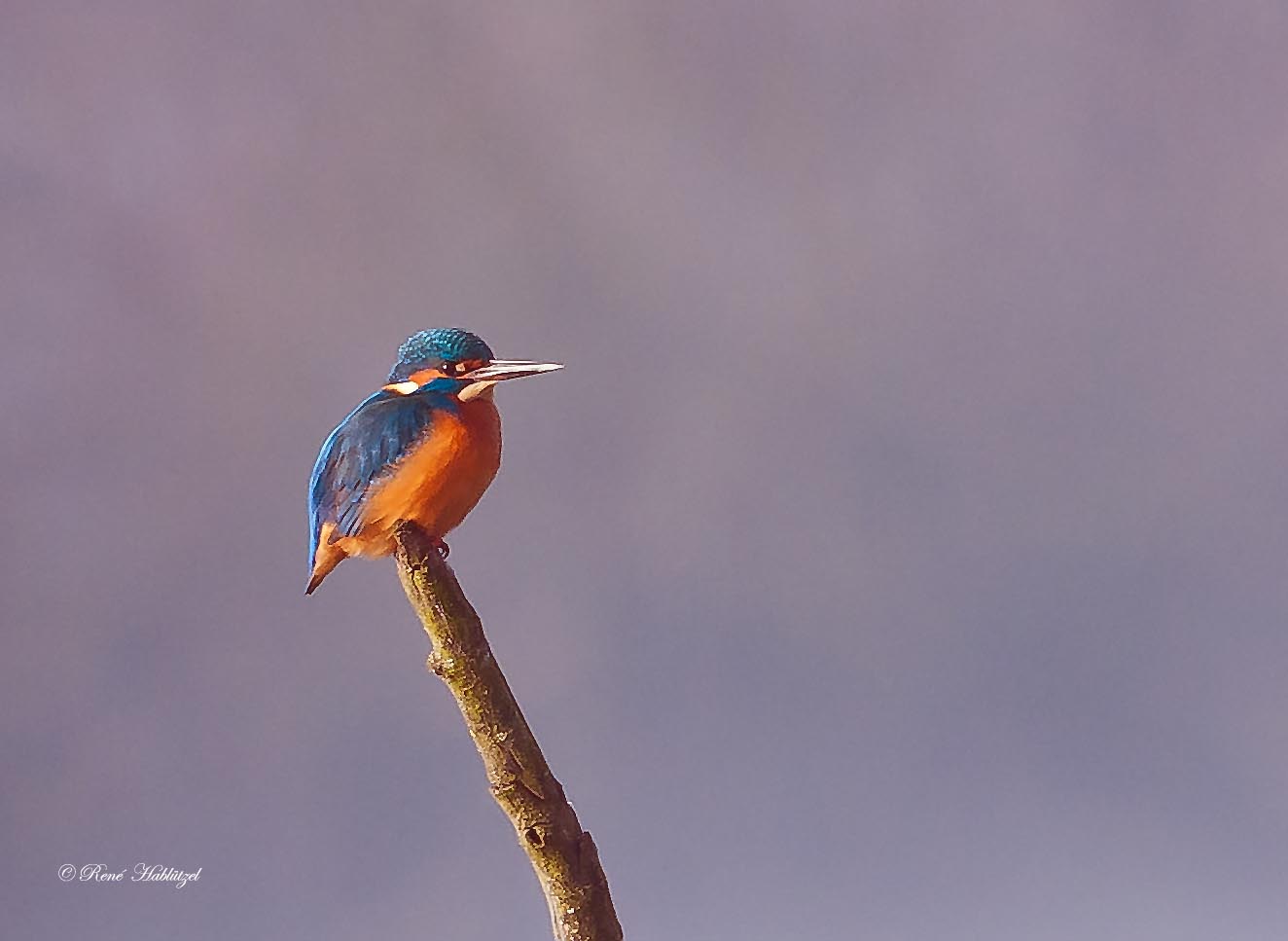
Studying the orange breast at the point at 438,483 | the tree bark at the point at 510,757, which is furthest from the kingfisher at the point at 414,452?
the tree bark at the point at 510,757

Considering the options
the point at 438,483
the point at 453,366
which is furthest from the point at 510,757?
the point at 453,366

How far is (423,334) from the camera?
2.37 metres

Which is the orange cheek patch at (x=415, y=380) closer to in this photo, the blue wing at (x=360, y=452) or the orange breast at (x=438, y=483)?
the blue wing at (x=360, y=452)

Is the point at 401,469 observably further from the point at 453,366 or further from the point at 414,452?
the point at 453,366

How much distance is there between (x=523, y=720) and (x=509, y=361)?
817 mm

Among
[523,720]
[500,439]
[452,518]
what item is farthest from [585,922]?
[500,439]

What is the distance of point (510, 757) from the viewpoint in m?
1.90

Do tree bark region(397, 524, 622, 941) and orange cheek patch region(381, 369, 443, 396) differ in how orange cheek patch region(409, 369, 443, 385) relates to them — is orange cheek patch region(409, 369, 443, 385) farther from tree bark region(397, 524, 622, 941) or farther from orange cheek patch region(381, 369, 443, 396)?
tree bark region(397, 524, 622, 941)

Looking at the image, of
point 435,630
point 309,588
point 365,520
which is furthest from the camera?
point 309,588

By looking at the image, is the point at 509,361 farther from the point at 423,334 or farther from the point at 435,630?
the point at 435,630

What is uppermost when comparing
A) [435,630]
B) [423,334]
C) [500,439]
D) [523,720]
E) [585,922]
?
[423,334]

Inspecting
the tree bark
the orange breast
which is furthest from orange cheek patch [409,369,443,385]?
the tree bark

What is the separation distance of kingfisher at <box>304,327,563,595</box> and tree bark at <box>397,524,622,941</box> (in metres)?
0.20

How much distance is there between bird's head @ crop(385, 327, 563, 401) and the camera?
232 centimetres
